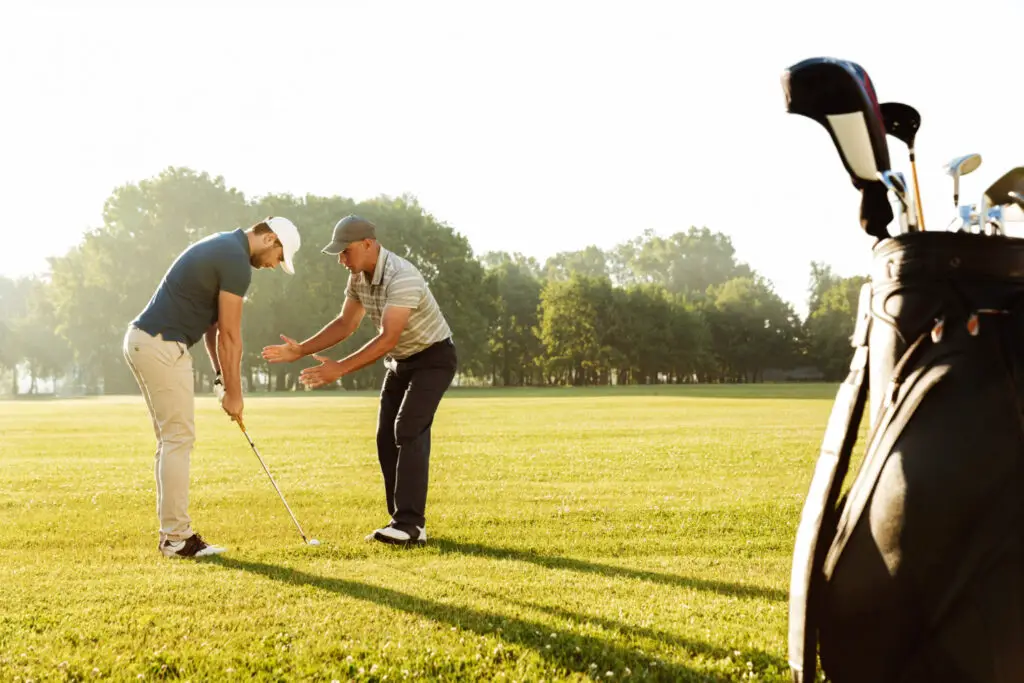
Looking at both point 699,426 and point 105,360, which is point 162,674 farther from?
point 105,360

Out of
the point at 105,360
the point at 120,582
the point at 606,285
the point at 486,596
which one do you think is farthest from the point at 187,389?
the point at 606,285

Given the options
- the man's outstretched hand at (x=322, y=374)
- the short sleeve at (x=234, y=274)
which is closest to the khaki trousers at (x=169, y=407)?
the short sleeve at (x=234, y=274)

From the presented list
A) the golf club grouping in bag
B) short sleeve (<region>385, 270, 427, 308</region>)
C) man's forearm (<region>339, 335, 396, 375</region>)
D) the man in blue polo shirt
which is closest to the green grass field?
the man in blue polo shirt

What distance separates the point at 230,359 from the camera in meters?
7.86

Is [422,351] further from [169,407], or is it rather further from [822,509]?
[822,509]

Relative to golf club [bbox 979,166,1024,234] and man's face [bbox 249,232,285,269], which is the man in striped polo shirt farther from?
golf club [bbox 979,166,1024,234]

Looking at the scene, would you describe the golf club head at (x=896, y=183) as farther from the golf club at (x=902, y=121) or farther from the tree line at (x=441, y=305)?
the tree line at (x=441, y=305)

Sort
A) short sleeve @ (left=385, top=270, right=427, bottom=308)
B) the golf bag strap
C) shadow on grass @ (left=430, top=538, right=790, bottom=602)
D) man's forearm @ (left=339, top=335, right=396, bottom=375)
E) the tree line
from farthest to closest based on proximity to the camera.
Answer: the tree line → short sleeve @ (left=385, top=270, right=427, bottom=308) → man's forearm @ (left=339, top=335, right=396, bottom=375) → shadow on grass @ (left=430, top=538, right=790, bottom=602) → the golf bag strap

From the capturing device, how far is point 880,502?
2404 mm

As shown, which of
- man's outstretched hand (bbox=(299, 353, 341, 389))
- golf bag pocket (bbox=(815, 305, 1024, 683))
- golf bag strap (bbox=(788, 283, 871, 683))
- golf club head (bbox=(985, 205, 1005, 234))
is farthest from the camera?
man's outstretched hand (bbox=(299, 353, 341, 389))

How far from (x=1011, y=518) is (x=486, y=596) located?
4.39m

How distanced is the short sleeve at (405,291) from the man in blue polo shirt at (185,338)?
0.90m

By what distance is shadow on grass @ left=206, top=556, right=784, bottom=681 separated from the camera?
4719 mm

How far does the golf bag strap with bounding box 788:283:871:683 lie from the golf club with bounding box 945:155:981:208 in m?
0.47
